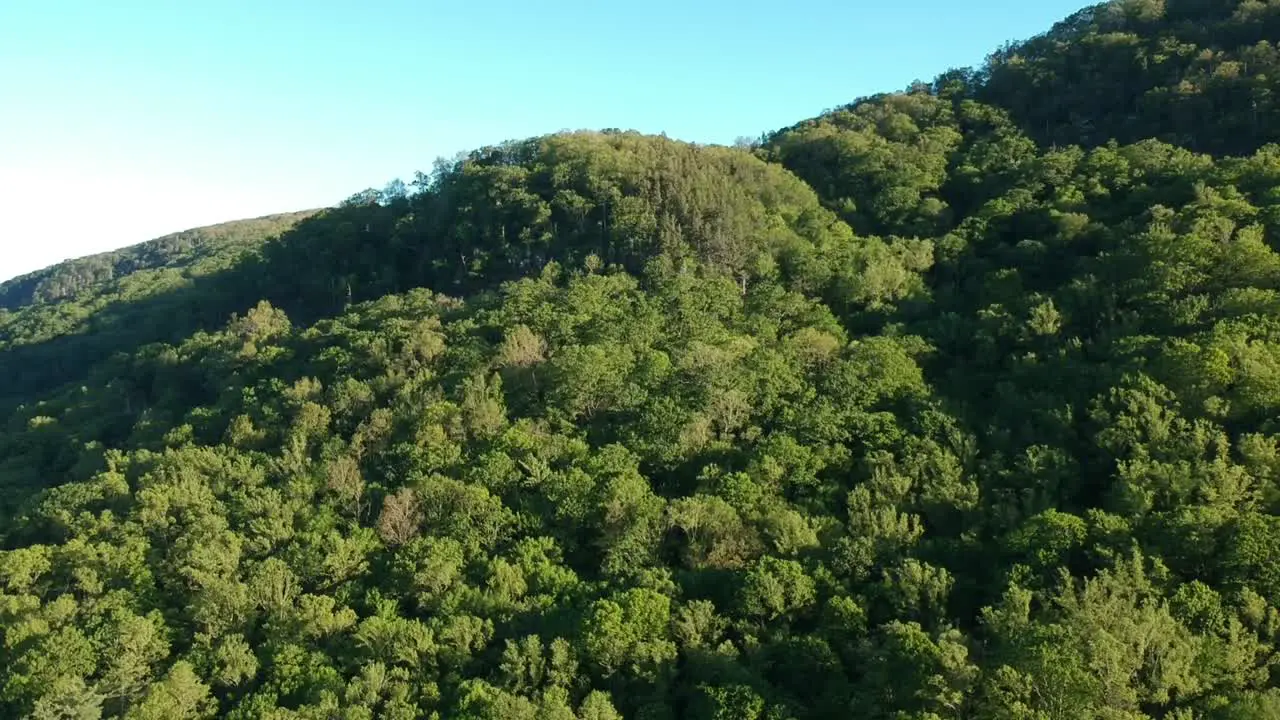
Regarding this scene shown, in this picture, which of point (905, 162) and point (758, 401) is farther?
point (905, 162)

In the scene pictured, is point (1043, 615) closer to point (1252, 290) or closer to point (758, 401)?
point (758, 401)

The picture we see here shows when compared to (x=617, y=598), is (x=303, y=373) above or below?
above

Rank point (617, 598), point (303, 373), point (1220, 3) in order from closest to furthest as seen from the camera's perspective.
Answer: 1. point (617, 598)
2. point (303, 373)
3. point (1220, 3)

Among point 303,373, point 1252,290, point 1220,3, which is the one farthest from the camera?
point 1220,3

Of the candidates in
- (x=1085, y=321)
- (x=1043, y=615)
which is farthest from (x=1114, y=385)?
(x=1043, y=615)

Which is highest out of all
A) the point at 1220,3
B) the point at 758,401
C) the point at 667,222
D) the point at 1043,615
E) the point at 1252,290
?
the point at 1220,3

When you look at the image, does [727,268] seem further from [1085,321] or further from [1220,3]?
[1220,3]

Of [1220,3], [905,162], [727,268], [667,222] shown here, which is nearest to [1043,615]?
[727,268]
